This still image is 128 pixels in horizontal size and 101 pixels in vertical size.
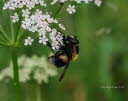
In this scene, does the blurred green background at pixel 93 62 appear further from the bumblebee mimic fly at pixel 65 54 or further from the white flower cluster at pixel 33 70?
the bumblebee mimic fly at pixel 65 54

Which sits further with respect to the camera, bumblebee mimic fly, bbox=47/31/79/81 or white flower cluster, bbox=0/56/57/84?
white flower cluster, bbox=0/56/57/84

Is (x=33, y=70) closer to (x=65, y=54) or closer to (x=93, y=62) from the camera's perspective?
(x=65, y=54)

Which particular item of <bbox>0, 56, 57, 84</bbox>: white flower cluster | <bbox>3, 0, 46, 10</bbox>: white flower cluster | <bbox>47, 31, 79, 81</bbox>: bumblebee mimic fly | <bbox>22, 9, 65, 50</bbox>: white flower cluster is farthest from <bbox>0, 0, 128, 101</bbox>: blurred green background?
<bbox>3, 0, 46, 10</bbox>: white flower cluster

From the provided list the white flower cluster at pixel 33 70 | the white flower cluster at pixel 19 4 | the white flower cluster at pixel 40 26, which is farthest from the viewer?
the white flower cluster at pixel 33 70

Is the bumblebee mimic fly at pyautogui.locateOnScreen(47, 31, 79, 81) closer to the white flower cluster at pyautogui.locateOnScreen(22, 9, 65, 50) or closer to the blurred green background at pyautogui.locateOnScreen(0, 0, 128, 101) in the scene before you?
the white flower cluster at pyautogui.locateOnScreen(22, 9, 65, 50)

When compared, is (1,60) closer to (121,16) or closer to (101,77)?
(101,77)

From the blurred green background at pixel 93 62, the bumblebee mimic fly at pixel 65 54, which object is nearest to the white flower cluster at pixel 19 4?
the bumblebee mimic fly at pixel 65 54
